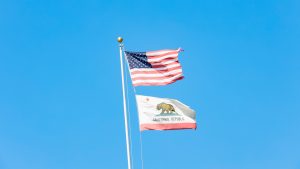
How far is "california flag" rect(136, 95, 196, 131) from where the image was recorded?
2530 centimetres

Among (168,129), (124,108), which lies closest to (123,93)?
(124,108)

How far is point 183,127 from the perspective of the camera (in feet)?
84.7

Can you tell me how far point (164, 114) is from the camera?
2559 cm

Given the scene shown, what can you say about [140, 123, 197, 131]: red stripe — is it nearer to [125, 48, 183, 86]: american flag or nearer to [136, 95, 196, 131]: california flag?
[136, 95, 196, 131]: california flag

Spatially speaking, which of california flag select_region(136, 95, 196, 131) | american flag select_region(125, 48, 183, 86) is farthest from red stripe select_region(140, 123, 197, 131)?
american flag select_region(125, 48, 183, 86)

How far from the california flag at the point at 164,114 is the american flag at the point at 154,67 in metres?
1.00

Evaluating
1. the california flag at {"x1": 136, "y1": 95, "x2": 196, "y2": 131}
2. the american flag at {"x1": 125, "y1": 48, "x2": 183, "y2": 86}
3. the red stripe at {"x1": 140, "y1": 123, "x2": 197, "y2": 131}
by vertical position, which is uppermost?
the american flag at {"x1": 125, "y1": 48, "x2": 183, "y2": 86}

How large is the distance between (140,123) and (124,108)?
1.03 m

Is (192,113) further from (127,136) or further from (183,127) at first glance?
(127,136)

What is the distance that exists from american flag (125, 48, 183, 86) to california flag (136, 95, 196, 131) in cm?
100

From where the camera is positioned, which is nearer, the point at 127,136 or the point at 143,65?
the point at 127,136

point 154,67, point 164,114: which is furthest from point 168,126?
point 154,67

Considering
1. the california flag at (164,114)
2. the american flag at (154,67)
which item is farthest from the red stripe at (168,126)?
the american flag at (154,67)

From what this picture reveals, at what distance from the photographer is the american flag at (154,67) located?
26375 millimetres
